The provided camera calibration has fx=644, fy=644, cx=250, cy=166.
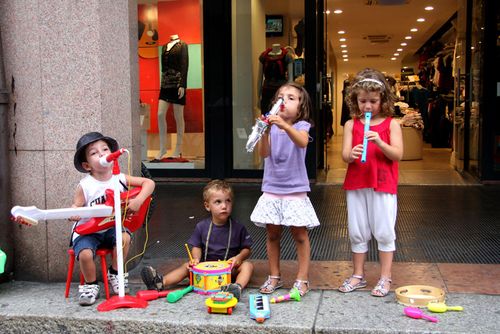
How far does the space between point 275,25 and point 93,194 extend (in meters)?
5.50

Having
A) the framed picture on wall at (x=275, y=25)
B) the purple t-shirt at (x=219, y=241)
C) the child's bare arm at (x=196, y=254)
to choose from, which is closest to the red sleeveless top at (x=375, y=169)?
the purple t-shirt at (x=219, y=241)

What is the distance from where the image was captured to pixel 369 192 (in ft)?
13.4

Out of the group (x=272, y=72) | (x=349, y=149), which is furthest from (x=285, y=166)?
(x=272, y=72)

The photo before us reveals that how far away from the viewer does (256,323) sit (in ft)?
11.7

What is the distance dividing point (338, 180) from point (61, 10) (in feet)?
18.9

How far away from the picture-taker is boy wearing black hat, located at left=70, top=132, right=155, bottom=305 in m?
3.93

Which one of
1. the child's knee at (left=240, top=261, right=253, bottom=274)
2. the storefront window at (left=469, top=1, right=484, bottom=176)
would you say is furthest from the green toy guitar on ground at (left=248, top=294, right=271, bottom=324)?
the storefront window at (left=469, top=1, right=484, bottom=176)

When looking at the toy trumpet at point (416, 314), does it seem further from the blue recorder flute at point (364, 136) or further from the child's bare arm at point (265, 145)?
the child's bare arm at point (265, 145)

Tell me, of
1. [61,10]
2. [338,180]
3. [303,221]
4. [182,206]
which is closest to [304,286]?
[303,221]

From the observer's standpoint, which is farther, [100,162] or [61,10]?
[61,10]

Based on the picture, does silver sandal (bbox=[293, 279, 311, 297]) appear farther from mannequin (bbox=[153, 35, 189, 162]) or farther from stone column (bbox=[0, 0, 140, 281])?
mannequin (bbox=[153, 35, 189, 162])

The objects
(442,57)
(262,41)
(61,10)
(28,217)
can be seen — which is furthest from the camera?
(442,57)

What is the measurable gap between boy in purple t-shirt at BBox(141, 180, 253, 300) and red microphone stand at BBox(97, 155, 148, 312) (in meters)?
0.34

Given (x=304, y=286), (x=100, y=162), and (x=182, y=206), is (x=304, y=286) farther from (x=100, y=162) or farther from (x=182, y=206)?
(x=182, y=206)
